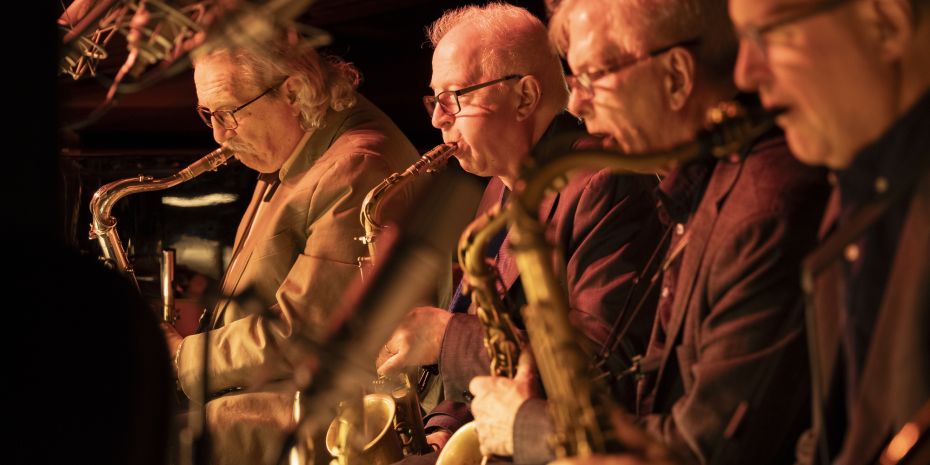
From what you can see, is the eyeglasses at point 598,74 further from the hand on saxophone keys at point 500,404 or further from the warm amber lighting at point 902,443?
the warm amber lighting at point 902,443

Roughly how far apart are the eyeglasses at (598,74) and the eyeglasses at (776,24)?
24.8 inches

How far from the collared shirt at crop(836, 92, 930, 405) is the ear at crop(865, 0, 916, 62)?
0.08m

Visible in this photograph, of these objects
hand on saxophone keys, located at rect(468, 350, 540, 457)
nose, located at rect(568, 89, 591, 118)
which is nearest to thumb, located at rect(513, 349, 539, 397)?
hand on saxophone keys, located at rect(468, 350, 540, 457)

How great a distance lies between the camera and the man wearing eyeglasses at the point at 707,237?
1989mm

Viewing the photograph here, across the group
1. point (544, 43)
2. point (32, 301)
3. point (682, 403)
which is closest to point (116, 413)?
point (32, 301)

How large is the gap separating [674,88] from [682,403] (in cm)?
68

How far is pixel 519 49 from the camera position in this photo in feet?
10.8

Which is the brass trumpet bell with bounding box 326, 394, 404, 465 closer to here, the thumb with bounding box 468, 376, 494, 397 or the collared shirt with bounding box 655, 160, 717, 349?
the thumb with bounding box 468, 376, 494, 397

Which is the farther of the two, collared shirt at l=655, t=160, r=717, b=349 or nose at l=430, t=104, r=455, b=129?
nose at l=430, t=104, r=455, b=129

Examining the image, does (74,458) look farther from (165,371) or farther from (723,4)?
(723,4)

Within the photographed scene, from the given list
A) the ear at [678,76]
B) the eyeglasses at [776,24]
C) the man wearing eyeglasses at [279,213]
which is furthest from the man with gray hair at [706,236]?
the man wearing eyeglasses at [279,213]

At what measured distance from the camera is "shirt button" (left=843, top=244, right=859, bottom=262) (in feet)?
5.35

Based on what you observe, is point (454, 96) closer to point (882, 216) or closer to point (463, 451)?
point (463, 451)

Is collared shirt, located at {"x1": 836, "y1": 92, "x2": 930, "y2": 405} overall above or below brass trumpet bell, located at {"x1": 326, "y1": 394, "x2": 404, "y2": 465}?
above
